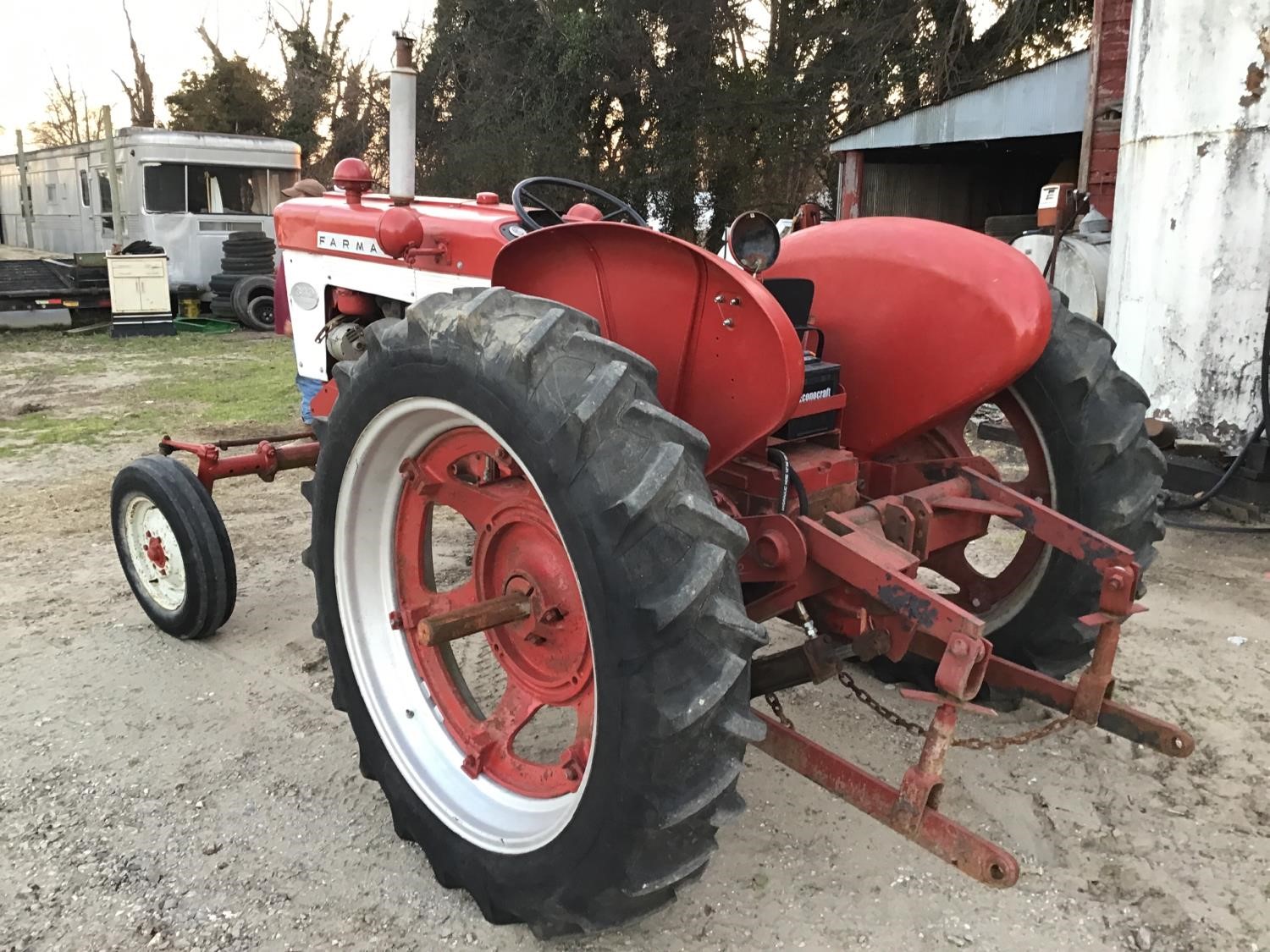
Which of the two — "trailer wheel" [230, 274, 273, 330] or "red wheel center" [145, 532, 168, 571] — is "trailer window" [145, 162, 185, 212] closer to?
"trailer wheel" [230, 274, 273, 330]

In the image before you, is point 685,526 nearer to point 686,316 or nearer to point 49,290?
point 686,316

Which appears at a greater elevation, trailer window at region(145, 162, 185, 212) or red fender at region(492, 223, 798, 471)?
trailer window at region(145, 162, 185, 212)

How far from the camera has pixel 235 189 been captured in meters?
14.0

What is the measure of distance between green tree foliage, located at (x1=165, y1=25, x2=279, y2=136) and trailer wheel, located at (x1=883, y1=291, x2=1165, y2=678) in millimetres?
22349

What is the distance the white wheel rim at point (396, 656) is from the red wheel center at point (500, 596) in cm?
3

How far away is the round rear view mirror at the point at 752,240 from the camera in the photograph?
2.30m

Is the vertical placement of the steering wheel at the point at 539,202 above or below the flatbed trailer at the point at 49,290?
above

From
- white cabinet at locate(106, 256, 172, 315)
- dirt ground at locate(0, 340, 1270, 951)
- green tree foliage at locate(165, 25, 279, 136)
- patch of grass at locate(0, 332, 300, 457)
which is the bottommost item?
dirt ground at locate(0, 340, 1270, 951)

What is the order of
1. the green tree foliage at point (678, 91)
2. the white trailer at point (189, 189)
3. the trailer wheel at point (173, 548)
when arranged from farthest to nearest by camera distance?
the green tree foliage at point (678, 91), the white trailer at point (189, 189), the trailer wheel at point (173, 548)

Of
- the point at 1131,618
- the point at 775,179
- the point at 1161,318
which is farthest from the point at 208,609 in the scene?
the point at 775,179

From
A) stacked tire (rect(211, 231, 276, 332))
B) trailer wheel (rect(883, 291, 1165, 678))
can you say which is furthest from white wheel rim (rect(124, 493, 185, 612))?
stacked tire (rect(211, 231, 276, 332))

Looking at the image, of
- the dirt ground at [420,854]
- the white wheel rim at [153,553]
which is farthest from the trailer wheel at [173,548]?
the dirt ground at [420,854]

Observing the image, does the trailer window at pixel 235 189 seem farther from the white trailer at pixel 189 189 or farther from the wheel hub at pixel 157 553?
the wheel hub at pixel 157 553

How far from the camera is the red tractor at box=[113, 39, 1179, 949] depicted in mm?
1713
